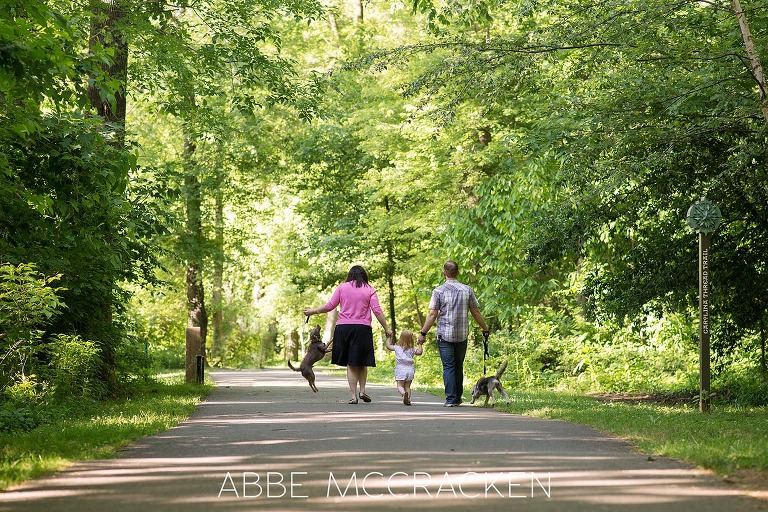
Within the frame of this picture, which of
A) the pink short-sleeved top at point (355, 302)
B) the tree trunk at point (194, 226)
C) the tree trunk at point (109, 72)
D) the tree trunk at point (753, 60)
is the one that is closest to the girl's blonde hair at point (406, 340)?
the pink short-sleeved top at point (355, 302)

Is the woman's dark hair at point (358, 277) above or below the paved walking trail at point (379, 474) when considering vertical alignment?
above

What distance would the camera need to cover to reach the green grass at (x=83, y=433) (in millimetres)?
8344

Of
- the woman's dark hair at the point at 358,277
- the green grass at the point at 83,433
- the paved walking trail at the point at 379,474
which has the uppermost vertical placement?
the woman's dark hair at the point at 358,277

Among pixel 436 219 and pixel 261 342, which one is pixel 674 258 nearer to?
pixel 436 219

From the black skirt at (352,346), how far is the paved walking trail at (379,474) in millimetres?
4360

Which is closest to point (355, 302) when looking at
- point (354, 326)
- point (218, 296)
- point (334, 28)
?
point (354, 326)

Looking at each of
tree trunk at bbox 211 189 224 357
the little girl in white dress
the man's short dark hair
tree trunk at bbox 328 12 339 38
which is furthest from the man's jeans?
tree trunk at bbox 328 12 339 38

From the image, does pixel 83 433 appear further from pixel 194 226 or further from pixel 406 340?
→ pixel 194 226

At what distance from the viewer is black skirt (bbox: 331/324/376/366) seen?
16625 millimetres

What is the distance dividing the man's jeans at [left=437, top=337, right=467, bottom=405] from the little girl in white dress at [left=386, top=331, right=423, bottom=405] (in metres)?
0.47

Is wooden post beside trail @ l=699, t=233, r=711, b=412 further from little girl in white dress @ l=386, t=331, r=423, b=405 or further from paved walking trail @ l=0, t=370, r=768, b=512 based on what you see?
little girl in white dress @ l=386, t=331, r=423, b=405

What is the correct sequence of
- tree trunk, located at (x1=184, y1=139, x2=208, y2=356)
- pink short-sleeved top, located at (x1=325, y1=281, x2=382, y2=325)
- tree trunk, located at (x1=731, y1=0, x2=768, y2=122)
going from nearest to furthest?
tree trunk, located at (x1=731, y1=0, x2=768, y2=122)
pink short-sleeved top, located at (x1=325, y1=281, x2=382, y2=325)
tree trunk, located at (x1=184, y1=139, x2=208, y2=356)

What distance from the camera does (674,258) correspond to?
56.5 feet

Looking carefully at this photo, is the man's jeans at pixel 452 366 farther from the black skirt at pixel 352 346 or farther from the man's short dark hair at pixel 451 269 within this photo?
the black skirt at pixel 352 346
